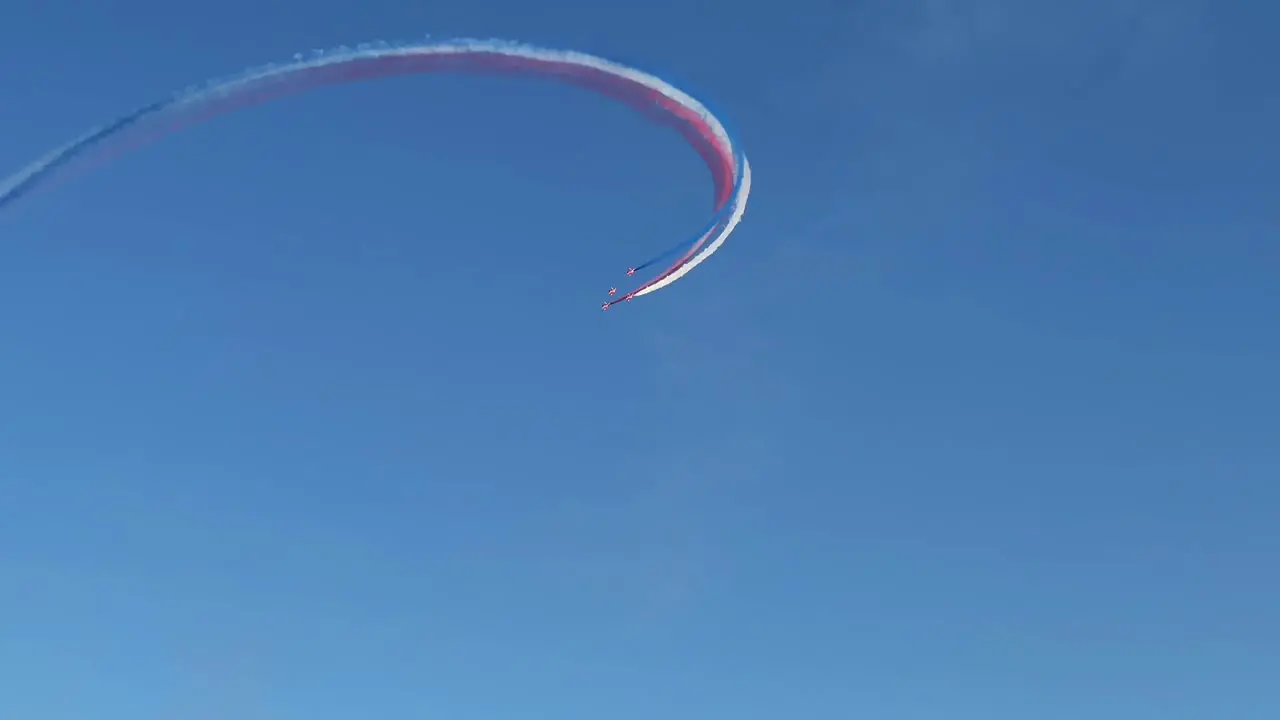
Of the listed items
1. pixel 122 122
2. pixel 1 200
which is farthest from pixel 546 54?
pixel 1 200

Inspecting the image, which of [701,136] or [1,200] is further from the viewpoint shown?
[701,136]

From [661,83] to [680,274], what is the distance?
414 inches

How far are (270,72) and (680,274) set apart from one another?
74.6 ft

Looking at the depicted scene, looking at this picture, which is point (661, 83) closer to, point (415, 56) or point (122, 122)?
point (415, 56)

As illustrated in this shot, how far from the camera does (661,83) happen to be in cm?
6800

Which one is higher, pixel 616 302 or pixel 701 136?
pixel 701 136

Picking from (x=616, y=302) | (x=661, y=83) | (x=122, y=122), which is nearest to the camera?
(x=122, y=122)

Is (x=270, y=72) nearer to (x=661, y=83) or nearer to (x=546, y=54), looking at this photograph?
(x=546, y=54)

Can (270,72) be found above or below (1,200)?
above

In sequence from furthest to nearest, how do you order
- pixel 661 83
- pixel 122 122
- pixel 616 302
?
pixel 616 302, pixel 661 83, pixel 122 122

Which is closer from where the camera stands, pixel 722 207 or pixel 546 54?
pixel 546 54

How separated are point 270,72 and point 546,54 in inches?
497

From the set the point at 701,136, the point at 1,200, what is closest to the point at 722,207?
the point at 701,136

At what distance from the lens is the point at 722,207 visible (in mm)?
71125
